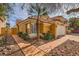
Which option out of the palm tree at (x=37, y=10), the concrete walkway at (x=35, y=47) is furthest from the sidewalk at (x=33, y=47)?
the palm tree at (x=37, y=10)

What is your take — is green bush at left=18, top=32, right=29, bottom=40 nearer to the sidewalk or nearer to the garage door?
the sidewalk

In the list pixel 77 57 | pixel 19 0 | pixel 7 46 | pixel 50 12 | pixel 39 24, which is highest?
pixel 19 0

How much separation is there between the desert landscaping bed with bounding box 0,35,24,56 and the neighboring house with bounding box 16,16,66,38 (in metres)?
0.13

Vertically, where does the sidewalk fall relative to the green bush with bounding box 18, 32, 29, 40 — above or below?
below

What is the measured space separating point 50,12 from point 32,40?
11.7 inches

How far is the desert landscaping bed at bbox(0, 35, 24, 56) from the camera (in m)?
1.43

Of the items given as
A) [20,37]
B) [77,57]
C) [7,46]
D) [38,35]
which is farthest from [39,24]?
[77,57]

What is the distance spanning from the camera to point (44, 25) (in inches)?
56.9

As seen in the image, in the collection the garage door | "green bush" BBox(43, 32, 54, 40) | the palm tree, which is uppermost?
the palm tree

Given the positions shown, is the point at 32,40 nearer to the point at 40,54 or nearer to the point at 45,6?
the point at 40,54

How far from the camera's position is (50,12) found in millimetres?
1446

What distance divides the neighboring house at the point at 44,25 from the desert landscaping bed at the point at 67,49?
4.0 inches

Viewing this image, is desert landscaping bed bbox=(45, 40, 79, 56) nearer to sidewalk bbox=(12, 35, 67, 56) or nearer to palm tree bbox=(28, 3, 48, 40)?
sidewalk bbox=(12, 35, 67, 56)

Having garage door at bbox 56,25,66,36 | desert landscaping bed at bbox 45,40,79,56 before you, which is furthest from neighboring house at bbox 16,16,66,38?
desert landscaping bed at bbox 45,40,79,56
